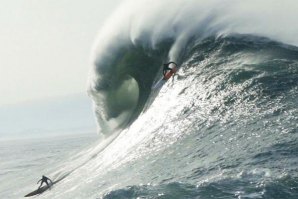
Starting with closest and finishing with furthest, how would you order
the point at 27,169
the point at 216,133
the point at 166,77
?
1. the point at 216,133
2. the point at 166,77
3. the point at 27,169

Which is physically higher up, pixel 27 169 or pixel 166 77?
pixel 27 169

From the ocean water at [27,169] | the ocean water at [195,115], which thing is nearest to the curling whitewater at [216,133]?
the ocean water at [195,115]

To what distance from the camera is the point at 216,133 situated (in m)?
11.9

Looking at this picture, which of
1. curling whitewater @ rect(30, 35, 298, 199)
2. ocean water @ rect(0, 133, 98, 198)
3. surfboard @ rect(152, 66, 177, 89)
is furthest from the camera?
ocean water @ rect(0, 133, 98, 198)

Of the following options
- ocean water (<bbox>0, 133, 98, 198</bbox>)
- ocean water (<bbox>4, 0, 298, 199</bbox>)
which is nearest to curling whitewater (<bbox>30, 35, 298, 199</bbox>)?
ocean water (<bbox>4, 0, 298, 199</bbox>)

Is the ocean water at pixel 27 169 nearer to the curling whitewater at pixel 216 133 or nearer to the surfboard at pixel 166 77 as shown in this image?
the curling whitewater at pixel 216 133

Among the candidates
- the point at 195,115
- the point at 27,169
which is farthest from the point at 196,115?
the point at 27,169

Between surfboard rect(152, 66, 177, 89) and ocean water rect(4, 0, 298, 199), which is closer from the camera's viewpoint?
ocean water rect(4, 0, 298, 199)

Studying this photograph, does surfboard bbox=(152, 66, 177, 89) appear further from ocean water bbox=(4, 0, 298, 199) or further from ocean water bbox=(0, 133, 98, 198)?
ocean water bbox=(0, 133, 98, 198)

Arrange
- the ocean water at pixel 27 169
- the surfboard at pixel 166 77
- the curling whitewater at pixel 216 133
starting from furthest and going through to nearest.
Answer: the ocean water at pixel 27 169 → the surfboard at pixel 166 77 → the curling whitewater at pixel 216 133

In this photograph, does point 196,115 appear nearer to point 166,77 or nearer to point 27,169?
point 166,77

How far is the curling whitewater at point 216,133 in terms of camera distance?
335 inches

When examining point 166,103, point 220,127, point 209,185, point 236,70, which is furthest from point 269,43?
point 209,185

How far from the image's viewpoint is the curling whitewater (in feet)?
27.9
